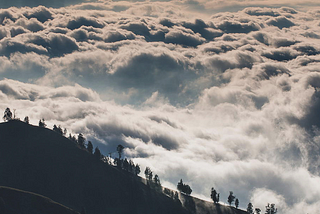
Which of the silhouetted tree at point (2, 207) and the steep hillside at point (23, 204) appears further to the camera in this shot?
the steep hillside at point (23, 204)

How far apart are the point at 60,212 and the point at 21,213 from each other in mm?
21484

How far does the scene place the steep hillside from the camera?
184 metres

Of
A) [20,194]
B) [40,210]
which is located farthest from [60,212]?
[20,194]

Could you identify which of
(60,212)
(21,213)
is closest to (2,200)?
(21,213)

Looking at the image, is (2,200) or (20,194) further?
(20,194)

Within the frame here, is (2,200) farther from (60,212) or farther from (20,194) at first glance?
(60,212)

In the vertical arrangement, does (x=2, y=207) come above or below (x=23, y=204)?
below

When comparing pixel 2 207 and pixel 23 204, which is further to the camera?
pixel 23 204

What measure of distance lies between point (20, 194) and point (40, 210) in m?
15.9

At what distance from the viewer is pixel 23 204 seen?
19088 centimetres

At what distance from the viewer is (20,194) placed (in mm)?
196250

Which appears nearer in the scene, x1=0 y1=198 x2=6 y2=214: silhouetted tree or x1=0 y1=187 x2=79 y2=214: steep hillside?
x1=0 y1=198 x2=6 y2=214: silhouetted tree

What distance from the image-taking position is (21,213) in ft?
607

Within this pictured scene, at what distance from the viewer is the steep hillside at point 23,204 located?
184 metres
